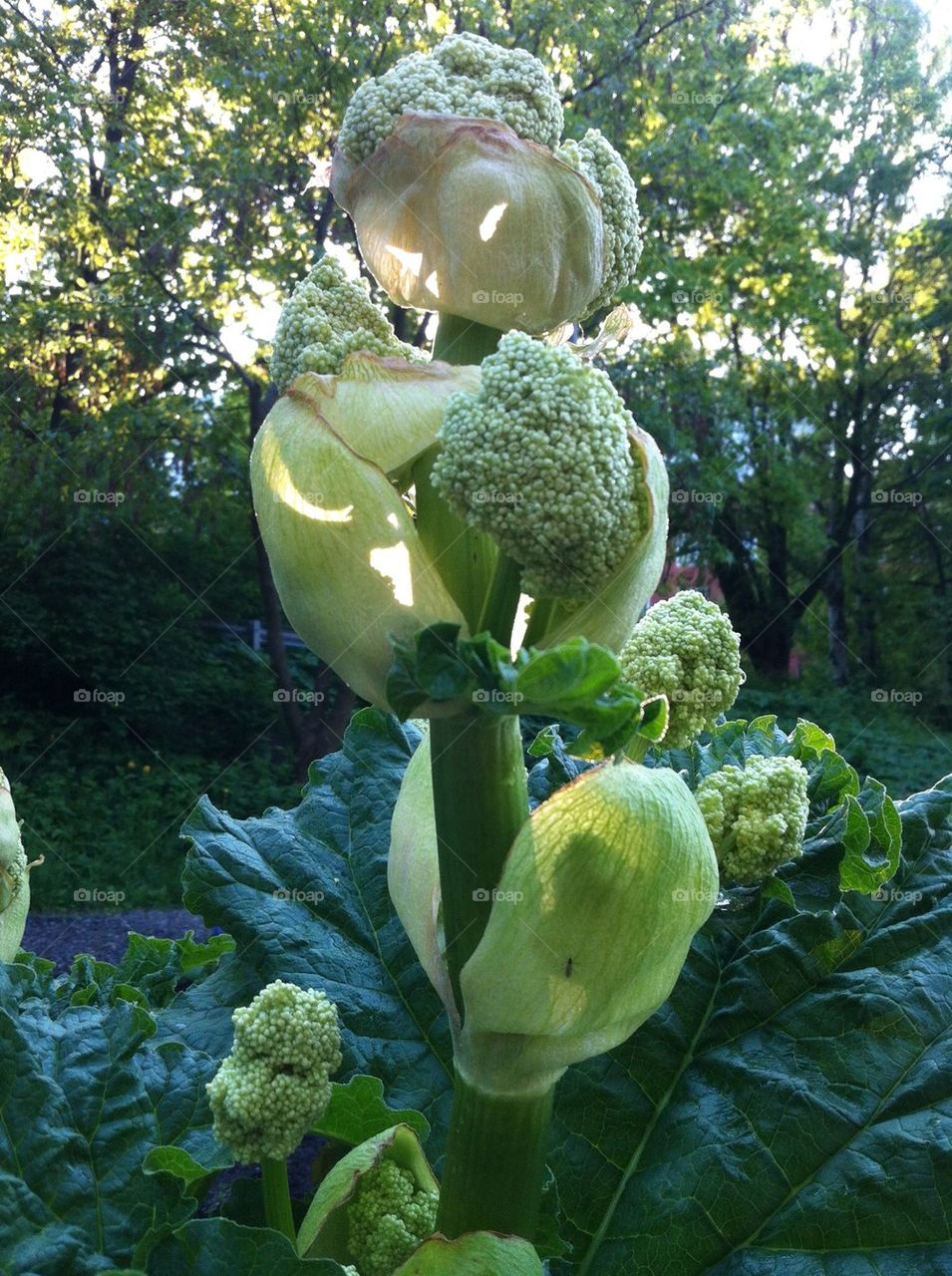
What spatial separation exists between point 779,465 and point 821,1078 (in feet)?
31.5

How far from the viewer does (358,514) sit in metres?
0.80

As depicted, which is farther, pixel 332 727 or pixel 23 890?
pixel 332 727

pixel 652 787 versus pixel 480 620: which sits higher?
pixel 480 620

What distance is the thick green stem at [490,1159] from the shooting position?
3.14 feet

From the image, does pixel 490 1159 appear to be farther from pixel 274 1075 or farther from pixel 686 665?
pixel 686 665

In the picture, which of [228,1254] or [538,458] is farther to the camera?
[228,1254]

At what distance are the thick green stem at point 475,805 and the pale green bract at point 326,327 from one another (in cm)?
29

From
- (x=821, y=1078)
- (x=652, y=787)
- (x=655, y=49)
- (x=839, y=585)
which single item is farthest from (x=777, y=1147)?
(x=839, y=585)

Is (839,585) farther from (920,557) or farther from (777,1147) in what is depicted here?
(777,1147)

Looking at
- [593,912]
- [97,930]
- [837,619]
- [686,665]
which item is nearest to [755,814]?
[686,665]

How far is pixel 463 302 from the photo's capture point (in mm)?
911

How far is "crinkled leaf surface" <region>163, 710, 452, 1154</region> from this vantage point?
1.30 metres

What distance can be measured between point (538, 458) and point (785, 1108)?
0.84 m

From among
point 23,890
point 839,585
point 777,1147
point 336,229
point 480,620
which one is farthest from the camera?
point 839,585
